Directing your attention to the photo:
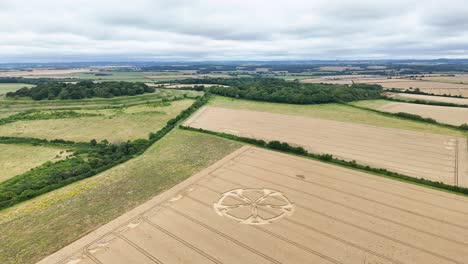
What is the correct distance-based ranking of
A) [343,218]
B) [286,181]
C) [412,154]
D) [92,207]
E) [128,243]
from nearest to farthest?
1. [128,243]
2. [343,218]
3. [92,207]
4. [286,181]
5. [412,154]

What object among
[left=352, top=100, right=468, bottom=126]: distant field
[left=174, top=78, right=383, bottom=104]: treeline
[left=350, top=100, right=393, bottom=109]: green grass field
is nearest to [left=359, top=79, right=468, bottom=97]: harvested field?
[left=174, top=78, right=383, bottom=104]: treeline

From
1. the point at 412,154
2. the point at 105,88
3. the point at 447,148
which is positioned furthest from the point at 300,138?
the point at 105,88

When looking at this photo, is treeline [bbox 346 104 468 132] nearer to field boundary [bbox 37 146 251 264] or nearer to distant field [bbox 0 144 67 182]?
field boundary [bbox 37 146 251 264]

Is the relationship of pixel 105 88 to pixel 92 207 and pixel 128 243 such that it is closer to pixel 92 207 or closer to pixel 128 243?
Result: pixel 92 207

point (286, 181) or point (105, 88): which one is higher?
point (105, 88)

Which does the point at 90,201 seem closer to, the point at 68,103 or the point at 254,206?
the point at 254,206

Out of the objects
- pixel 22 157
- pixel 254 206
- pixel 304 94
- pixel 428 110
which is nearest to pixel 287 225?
pixel 254 206
